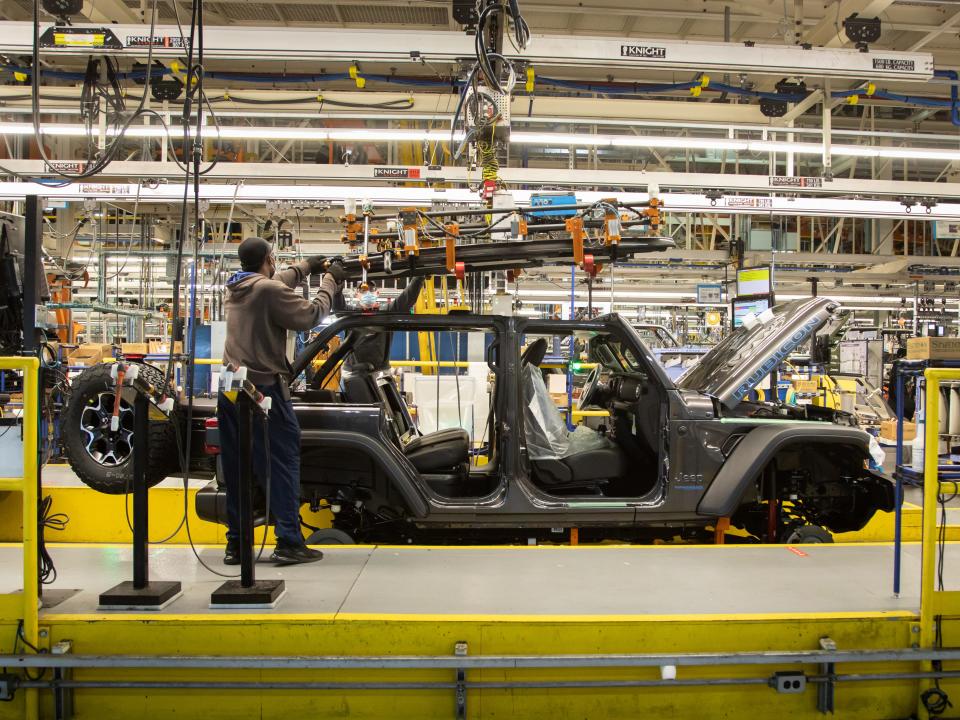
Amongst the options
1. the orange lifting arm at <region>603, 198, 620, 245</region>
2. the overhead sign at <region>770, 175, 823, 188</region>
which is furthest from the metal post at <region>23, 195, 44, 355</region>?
the overhead sign at <region>770, 175, 823, 188</region>

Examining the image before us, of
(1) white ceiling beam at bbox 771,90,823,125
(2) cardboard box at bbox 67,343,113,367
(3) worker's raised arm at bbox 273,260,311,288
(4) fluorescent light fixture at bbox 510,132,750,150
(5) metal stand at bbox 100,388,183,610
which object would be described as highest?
(1) white ceiling beam at bbox 771,90,823,125

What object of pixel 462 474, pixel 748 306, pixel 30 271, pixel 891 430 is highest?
pixel 748 306

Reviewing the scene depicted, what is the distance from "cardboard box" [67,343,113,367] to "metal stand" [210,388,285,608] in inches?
296

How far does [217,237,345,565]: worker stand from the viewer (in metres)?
3.26

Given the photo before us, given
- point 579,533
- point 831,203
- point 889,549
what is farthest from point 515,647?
point 831,203

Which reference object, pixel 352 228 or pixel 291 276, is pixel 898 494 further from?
pixel 352 228

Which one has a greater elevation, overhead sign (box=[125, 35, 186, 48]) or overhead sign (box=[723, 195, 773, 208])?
overhead sign (box=[125, 35, 186, 48])

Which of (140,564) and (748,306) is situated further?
(748,306)

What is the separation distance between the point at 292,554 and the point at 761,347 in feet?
9.32

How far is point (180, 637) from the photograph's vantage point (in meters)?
2.50

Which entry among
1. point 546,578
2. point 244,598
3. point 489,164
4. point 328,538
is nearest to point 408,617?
point 244,598

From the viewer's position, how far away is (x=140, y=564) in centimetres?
275

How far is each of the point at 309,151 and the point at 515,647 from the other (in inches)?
492

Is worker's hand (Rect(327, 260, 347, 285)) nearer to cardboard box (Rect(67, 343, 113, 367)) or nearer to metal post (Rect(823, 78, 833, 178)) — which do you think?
metal post (Rect(823, 78, 833, 178))
